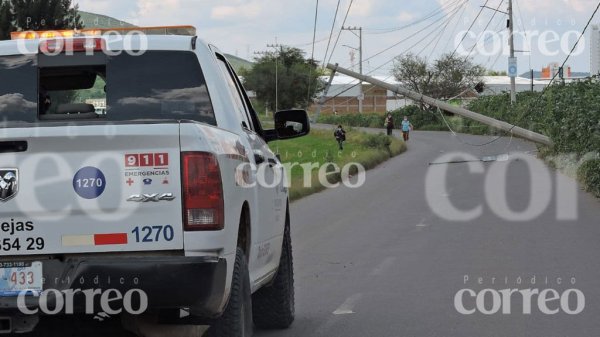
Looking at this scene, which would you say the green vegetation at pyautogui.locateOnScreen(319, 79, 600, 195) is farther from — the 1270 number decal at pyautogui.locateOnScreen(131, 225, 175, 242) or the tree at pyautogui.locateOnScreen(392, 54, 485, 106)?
the tree at pyautogui.locateOnScreen(392, 54, 485, 106)

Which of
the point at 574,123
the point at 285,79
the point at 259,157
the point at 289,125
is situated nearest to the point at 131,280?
the point at 259,157

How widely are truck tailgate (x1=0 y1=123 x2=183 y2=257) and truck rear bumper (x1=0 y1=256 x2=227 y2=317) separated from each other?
0.30 ft

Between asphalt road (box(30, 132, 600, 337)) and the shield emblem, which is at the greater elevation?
the shield emblem

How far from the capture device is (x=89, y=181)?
566 cm

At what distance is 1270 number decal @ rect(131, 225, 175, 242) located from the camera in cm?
566

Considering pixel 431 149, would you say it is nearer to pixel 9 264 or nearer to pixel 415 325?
pixel 415 325

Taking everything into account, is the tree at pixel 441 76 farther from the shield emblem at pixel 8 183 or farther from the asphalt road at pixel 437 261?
the shield emblem at pixel 8 183

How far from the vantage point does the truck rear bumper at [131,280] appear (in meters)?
5.58

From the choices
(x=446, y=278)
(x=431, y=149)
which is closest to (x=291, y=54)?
(x=431, y=149)

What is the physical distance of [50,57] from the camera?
7.29 m

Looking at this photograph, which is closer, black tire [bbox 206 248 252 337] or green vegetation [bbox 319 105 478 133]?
black tire [bbox 206 248 252 337]

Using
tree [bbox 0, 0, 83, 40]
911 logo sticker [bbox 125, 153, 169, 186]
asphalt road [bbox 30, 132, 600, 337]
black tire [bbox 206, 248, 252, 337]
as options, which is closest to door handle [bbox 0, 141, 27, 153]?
911 logo sticker [bbox 125, 153, 169, 186]

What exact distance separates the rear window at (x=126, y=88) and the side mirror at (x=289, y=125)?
170 centimetres

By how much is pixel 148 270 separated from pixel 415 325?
157 inches
